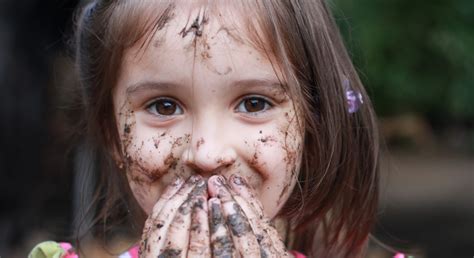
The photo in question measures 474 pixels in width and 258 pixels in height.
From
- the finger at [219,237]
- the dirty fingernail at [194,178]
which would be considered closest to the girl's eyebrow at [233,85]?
the dirty fingernail at [194,178]

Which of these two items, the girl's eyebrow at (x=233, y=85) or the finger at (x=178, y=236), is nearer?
the finger at (x=178, y=236)

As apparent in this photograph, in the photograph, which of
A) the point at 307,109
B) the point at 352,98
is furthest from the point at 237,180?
the point at 352,98

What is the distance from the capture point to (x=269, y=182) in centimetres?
225

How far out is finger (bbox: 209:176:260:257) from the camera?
1.97 meters

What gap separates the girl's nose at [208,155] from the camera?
82.4 inches

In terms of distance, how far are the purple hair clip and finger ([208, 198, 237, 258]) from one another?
767 millimetres

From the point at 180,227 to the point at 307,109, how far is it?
0.60 m

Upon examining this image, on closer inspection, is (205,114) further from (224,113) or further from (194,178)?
(194,178)

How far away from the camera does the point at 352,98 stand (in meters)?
2.63

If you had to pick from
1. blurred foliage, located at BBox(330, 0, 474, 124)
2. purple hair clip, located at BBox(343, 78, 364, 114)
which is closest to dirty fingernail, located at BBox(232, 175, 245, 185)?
purple hair clip, located at BBox(343, 78, 364, 114)

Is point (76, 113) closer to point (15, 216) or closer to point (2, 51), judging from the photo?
point (2, 51)

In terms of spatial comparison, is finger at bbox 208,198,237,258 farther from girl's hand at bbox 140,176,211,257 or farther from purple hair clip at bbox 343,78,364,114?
purple hair clip at bbox 343,78,364,114

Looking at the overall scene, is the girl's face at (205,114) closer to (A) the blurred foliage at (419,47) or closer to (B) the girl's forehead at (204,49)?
(B) the girl's forehead at (204,49)

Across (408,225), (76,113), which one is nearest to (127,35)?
(76,113)
